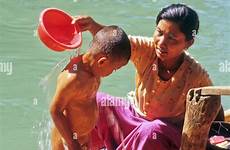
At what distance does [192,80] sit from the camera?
113 inches

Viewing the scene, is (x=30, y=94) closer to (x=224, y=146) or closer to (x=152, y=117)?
(x=152, y=117)

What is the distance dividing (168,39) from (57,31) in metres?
0.48

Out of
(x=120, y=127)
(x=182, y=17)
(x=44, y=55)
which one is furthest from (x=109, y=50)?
(x=44, y=55)

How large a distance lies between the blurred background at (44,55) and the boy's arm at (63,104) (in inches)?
15.5

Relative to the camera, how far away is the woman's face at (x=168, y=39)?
275 cm

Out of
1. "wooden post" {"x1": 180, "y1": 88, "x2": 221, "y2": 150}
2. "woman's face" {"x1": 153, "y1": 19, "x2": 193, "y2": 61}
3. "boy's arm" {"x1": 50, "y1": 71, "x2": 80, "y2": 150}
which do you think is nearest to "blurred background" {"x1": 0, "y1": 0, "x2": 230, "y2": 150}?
"boy's arm" {"x1": 50, "y1": 71, "x2": 80, "y2": 150}

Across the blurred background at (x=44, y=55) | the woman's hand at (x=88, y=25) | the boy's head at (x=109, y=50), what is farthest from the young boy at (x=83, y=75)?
the blurred background at (x=44, y=55)

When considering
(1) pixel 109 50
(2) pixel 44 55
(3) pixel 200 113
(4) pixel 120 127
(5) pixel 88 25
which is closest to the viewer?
(3) pixel 200 113

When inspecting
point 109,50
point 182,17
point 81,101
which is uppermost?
point 182,17

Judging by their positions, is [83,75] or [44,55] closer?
[83,75]

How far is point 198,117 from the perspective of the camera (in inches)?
90.4

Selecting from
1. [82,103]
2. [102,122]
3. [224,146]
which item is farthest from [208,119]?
[102,122]

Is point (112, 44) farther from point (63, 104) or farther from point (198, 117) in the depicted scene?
point (198, 117)

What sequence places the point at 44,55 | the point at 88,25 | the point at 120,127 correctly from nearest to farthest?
the point at 88,25
the point at 120,127
the point at 44,55
